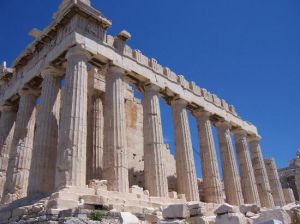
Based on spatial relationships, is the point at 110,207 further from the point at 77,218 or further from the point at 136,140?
the point at 136,140

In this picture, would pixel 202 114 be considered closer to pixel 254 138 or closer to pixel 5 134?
pixel 254 138

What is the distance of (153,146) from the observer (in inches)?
765

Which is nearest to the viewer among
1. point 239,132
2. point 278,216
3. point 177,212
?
point 278,216

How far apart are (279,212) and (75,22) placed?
13806mm

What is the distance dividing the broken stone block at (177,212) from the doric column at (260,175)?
20480 mm

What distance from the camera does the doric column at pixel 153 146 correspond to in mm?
Result: 18438

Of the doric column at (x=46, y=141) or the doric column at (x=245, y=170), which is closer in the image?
the doric column at (x=46, y=141)

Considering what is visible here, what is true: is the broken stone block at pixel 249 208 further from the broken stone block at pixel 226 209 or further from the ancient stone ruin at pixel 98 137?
the broken stone block at pixel 226 209

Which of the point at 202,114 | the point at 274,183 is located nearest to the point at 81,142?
the point at 202,114

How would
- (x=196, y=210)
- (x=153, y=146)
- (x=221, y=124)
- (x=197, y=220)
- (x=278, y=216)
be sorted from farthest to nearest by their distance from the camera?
(x=221, y=124)
(x=153, y=146)
(x=196, y=210)
(x=197, y=220)
(x=278, y=216)

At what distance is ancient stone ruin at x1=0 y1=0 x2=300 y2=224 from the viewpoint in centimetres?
1353

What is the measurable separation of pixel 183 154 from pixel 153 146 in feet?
9.31

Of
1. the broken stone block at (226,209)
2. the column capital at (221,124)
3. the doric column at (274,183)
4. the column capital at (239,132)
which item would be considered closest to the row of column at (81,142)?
the column capital at (221,124)

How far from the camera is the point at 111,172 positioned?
16547 millimetres
